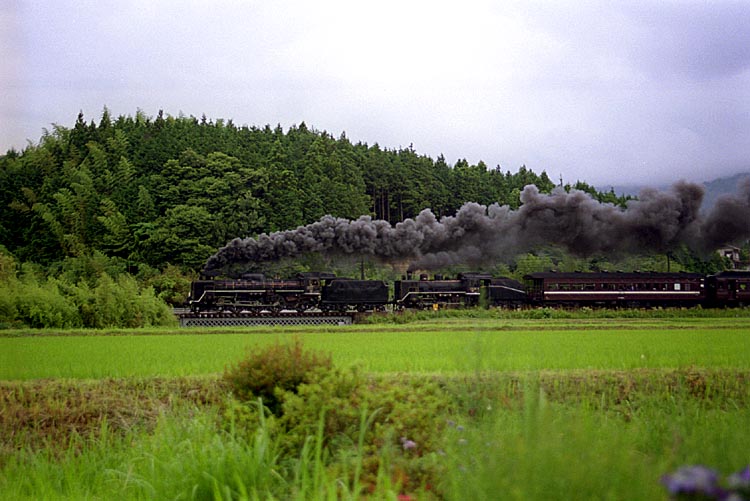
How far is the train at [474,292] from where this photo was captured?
16359 mm

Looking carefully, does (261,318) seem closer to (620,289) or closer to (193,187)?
(193,187)

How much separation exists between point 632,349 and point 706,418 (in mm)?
3587

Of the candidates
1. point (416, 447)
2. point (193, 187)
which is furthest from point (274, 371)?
point (193, 187)

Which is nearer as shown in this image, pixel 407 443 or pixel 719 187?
pixel 407 443

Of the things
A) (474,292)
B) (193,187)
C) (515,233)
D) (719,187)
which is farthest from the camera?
(193,187)

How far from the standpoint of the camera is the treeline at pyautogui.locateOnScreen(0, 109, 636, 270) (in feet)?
46.6

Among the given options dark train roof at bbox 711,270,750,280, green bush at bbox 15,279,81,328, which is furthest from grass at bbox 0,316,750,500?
dark train roof at bbox 711,270,750,280

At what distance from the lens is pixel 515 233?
1909cm

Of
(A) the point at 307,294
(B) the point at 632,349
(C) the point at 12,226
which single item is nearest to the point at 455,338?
(B) the point at 632,349

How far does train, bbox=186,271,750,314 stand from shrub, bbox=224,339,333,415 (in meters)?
11.9

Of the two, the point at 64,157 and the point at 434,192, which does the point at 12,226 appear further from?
the point at 434,192

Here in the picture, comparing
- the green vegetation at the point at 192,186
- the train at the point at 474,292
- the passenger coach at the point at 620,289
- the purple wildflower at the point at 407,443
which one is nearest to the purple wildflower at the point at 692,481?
the purple wildflower at the point at 407,443

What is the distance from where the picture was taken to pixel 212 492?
11.8 ft

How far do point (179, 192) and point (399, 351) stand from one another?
49.0ft
